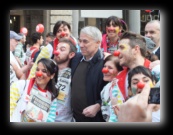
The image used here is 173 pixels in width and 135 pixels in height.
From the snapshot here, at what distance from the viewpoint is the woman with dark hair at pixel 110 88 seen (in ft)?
11.4

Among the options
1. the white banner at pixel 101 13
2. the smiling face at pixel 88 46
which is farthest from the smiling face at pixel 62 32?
the smiling face at pixel 88 46

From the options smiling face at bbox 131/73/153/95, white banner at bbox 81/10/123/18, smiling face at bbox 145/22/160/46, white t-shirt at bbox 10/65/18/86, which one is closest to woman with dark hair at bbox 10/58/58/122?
white t-shirt at bbox 10/65/18/86

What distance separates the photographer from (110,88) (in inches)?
137

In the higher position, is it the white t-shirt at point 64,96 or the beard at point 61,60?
the beard at point 61,60

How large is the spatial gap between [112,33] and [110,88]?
0.48 meters

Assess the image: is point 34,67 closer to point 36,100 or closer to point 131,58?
point 36,100

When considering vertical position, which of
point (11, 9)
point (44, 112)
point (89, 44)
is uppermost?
point (11, 9)

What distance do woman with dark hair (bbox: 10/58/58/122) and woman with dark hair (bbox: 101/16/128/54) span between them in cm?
41

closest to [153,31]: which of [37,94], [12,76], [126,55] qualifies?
[126,55]

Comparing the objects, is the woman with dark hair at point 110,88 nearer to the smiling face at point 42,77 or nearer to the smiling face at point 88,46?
the smiling face at point 88,46

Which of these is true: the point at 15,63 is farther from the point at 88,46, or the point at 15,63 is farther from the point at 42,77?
the point at 88,46
